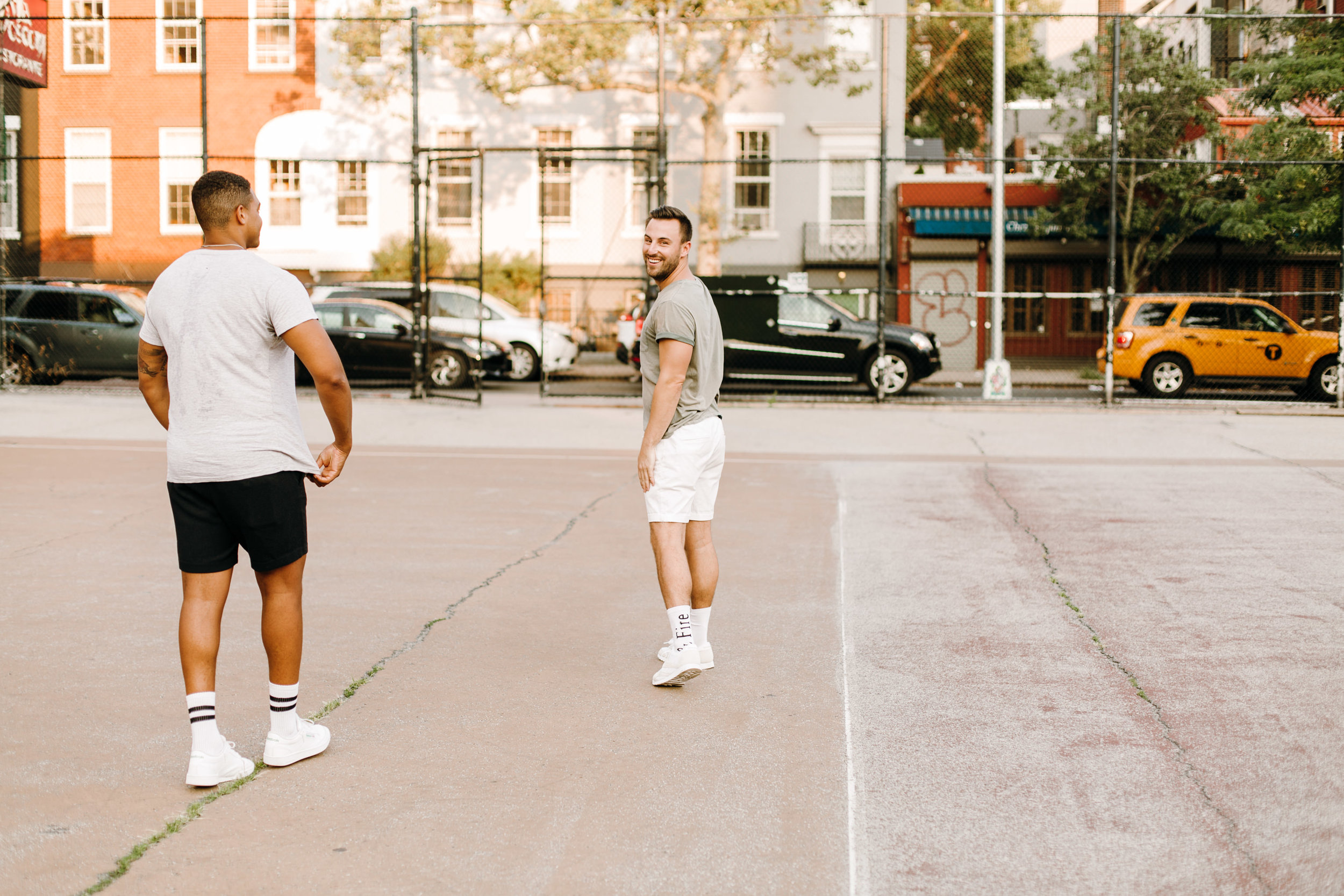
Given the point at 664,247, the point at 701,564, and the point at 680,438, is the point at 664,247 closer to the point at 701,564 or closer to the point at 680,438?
the point at 680,438

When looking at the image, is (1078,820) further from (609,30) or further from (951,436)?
(609,30)

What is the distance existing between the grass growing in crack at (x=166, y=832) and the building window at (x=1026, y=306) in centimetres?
2812

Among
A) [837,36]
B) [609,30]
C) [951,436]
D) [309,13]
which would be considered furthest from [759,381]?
[309,13]

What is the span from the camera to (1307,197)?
64.0 feet

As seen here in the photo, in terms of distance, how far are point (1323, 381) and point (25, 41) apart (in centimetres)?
1897

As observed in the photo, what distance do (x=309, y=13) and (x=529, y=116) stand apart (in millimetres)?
5056

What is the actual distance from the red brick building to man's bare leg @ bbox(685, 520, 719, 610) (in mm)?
25220

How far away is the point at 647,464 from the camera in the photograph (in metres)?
5.29

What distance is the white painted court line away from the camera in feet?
11.6

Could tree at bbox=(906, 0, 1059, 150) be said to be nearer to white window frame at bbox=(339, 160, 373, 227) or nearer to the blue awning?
the blue awning

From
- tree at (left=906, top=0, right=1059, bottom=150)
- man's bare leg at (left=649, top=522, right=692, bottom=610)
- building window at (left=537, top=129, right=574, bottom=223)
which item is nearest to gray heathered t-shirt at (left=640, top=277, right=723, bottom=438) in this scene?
man's bare leg at (left=649, top=522, right=692, bottom=610)

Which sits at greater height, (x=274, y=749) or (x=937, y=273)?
(x=937, y=273)

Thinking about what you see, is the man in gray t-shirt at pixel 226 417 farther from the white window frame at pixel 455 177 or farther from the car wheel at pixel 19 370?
the white window frame at pixel 455 177

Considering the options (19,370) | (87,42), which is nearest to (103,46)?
(87,42)
